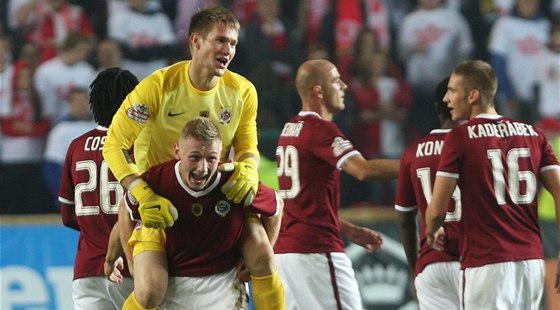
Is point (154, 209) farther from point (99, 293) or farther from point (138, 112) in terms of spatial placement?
point (99, 293)

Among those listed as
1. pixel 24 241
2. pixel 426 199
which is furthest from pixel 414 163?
pixel 24 241

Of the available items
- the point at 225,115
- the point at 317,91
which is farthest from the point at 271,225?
the point at 317,91

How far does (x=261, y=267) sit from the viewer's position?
220 inches

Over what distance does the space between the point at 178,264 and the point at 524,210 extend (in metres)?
1.90

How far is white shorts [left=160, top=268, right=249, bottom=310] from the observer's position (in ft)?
18.3

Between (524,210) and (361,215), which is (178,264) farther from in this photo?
(361,215)

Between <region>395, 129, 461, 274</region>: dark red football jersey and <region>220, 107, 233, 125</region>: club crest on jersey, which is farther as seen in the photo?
<region>395, 129, 461, 274</region>: dark red football jersey

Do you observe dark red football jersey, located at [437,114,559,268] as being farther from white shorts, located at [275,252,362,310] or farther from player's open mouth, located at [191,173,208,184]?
player's open mouth, located at [191,173,208,184]

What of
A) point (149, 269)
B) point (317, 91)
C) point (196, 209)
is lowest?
point (149, 269)

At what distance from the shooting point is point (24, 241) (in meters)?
8.97

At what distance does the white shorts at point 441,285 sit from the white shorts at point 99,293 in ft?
5.66

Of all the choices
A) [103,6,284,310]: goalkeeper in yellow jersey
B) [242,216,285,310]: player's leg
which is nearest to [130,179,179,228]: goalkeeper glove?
[103,6,284,310]: goalkeeper in yellow jersey

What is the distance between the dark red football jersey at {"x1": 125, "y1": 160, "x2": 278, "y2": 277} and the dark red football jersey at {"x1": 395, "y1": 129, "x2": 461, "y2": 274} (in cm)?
138

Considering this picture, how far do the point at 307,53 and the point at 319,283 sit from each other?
469cm
